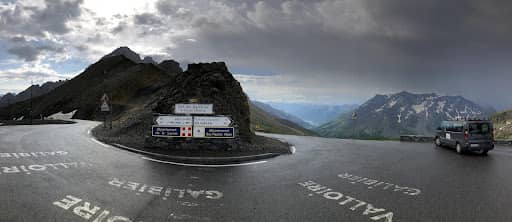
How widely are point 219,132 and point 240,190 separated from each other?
7623mm

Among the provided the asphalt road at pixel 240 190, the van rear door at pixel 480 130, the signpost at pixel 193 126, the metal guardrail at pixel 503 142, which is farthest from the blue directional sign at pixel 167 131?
the metal guardrail at pixel 503 142

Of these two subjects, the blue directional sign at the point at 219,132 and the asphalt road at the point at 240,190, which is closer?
the asphalt road at the point at 240,190

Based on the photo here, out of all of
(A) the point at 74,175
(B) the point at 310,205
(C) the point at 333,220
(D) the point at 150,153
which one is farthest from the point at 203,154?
(C) the point at 333,220

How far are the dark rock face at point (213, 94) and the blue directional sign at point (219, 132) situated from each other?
254mm

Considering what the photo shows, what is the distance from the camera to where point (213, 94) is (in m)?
18.7

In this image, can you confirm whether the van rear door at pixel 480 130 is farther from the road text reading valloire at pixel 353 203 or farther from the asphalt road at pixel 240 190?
the road text reading valloire at pixel 353 203

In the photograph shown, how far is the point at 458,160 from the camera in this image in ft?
50.4

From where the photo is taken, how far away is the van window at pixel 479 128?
17828 mm

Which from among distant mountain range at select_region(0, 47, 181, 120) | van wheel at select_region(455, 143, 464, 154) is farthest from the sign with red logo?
distant mountain range at select_region(0, 47, 181, 120)

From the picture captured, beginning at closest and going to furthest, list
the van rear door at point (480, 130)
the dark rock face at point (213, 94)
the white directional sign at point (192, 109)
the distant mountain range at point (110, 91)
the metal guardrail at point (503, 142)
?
the white directional sign at point (192, 109)
the dark rock face at point (213, 94)
the van rear door at point (480, 130)
the metal guardrail at point (503, 142)
the distant mountain range at point (110, 91)

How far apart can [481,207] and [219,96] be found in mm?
14370

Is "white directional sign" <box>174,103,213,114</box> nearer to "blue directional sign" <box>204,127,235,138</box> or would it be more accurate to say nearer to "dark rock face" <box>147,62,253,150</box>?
"dark rock face" <box>147,62,253,150</box>

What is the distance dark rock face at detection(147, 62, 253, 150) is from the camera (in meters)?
17.3

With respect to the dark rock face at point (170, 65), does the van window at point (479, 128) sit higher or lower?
lower
